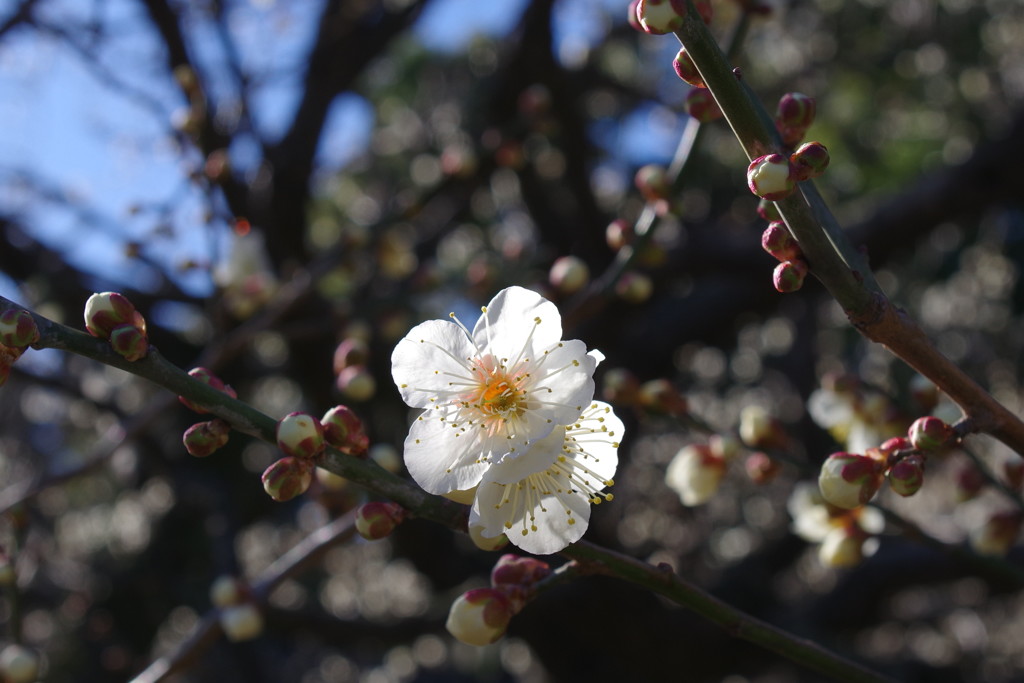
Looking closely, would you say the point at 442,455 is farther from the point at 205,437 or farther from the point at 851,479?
the point at 851,479

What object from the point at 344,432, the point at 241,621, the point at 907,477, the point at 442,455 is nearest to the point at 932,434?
the point at 907,477

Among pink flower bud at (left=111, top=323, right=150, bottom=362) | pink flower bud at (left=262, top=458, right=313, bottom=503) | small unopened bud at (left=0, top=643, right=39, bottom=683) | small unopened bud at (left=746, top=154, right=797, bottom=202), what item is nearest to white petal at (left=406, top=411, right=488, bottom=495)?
pink flower bud at (left=262, top=458, right=313, bottom=503)

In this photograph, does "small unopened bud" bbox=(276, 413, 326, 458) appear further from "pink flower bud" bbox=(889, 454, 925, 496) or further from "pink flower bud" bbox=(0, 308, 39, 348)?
"pink flower bud" bbox=(889, 454, 925, 496)

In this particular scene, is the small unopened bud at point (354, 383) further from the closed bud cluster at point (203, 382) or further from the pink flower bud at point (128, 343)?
the pink flower bud at point (128, 343)

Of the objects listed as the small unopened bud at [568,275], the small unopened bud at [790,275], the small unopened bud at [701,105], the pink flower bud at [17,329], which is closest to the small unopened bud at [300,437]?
the pink flower bud at [17,329]


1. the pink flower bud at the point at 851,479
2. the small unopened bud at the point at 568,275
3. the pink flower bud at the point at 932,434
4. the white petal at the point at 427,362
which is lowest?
the small unopened bud at the point at 568,275
